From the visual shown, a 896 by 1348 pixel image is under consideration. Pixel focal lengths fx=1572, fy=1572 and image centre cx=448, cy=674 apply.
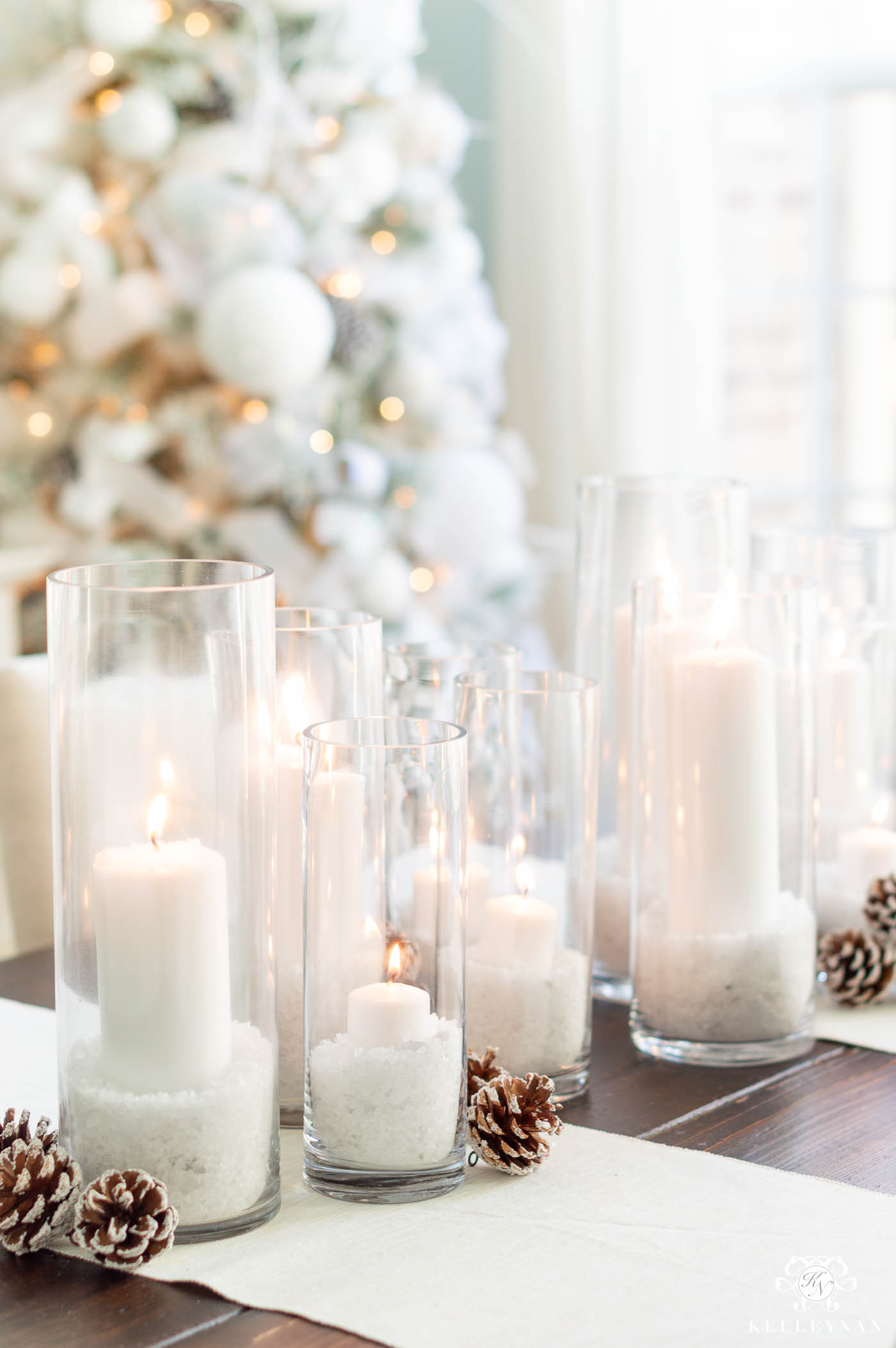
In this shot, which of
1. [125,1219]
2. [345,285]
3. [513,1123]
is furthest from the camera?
[345,285]

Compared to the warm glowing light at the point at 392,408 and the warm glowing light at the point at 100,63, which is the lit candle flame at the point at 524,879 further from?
the warm glowing light at the point at 100,63

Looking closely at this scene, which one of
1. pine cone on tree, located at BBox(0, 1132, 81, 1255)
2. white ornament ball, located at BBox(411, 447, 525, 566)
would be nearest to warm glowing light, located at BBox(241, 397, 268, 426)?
white ornament ball, located at BBox(411, 447, 525, 566)

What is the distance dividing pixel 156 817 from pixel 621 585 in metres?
0.48

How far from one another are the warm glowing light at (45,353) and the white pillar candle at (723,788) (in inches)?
93.5

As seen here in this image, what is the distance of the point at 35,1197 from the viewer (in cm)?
69

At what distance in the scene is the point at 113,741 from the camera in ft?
2.29

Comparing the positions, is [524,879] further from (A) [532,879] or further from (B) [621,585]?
(B) [621,585]

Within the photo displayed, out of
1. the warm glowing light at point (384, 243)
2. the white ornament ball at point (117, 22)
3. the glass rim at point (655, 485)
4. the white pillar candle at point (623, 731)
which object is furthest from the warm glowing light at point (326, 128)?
the white pillar candle at point (623, 731)

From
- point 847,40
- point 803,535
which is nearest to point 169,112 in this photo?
point 847,40

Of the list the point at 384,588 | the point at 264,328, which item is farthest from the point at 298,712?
the point at 384,588

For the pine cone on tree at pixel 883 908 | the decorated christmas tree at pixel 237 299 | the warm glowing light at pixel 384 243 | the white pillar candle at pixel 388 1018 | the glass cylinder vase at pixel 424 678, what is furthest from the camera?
the warm glowing light at pixel 384 243

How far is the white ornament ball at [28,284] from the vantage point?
9.32ft

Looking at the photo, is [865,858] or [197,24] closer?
[865,858]

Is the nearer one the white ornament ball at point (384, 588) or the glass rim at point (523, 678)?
the glass rim at point (523, 678)
